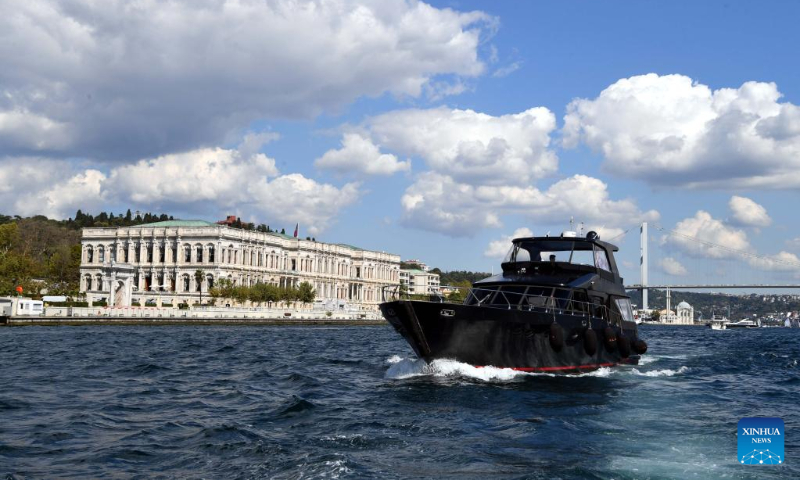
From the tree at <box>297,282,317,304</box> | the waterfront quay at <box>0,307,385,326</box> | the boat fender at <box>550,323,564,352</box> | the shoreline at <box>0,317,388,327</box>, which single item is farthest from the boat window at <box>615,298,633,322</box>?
the tree at <box>297,282,317,304</box>

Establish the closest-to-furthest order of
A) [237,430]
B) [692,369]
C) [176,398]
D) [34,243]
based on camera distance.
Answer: [237,430]
[176,398]
[692,369]
[34,243]

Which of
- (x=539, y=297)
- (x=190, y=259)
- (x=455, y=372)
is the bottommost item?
(x=455, y=372)

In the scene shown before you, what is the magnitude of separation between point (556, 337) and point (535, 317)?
1.01 m

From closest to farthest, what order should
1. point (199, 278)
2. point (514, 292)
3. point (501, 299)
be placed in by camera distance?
point (514, 292), point (501, 299), point (199, 278)

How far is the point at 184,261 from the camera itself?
150 metres

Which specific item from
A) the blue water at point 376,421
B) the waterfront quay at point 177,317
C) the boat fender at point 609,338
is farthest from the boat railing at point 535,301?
the waterfront quay at point 177,317

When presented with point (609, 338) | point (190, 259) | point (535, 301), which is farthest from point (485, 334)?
point (190, 259)

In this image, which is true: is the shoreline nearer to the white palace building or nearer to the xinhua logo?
the white palace building

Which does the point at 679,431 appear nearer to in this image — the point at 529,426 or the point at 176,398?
the point at 529,426

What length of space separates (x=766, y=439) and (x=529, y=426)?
1030 cm

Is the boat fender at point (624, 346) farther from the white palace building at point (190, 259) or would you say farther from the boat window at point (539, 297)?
the white palace building at point (190, 259)

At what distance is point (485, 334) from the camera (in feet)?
82.8

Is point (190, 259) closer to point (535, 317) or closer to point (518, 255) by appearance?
point (518, 255)

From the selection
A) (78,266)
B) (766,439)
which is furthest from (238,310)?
(766,439)
